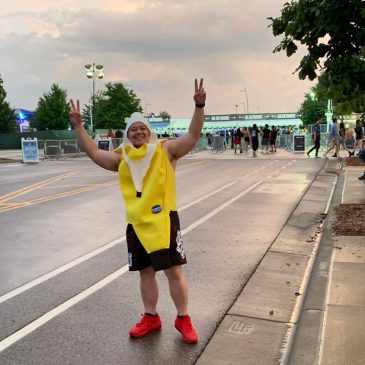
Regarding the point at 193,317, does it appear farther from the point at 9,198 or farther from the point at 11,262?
the point at 9,198

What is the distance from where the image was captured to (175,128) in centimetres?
7762

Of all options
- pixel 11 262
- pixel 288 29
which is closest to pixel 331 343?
pixel 11 262

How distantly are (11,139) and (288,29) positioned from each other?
55460mm

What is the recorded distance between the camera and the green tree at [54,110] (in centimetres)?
7856

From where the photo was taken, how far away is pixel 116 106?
8225 centimetres

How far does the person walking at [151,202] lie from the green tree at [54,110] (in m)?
76.5

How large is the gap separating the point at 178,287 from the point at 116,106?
7982 cm

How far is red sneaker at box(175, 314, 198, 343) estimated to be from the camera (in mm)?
4102

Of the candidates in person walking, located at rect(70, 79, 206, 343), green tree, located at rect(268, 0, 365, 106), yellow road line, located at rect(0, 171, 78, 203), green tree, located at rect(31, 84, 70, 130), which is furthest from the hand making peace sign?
green tree, located at rect(31, 84, 70, 130)

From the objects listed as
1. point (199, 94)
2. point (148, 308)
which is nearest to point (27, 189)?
point (148, 308)

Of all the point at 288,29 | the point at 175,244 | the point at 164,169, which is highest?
the point at 288,29

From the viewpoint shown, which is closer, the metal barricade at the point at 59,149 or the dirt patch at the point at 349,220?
the dirt patch at the point at 349,220

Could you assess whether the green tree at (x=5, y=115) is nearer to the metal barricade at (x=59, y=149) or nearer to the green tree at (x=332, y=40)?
the metal barricade at (x=59, y=149)

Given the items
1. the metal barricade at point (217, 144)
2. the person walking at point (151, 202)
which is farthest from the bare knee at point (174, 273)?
the metal barricade at point (217, 144)
